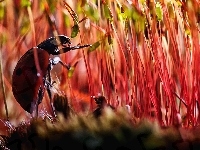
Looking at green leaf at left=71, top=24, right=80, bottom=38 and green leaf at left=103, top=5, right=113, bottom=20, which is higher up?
green leaf at left=103, top=5, right=113, bottom=20

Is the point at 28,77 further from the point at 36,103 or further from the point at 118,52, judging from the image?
the point at 118,52

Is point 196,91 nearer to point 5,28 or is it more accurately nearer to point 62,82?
point 62,82

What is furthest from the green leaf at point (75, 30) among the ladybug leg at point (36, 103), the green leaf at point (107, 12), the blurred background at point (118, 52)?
the ladybug leg at point (36, 103)

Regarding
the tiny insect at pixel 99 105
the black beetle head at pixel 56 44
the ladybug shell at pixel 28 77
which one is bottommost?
the tiny insect at pixel 99 105

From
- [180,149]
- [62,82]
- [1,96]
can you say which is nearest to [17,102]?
[1,96]

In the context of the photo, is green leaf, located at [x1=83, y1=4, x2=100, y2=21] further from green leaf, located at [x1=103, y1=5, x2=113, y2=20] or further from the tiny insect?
the tiny insect

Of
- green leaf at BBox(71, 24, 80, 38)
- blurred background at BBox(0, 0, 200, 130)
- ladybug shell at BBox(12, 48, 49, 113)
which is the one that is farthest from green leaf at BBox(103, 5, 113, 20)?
ladybug shell at BBox(12, 48, 49, 113)

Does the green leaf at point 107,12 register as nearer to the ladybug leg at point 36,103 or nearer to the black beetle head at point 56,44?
the black beetle head at point 56,44

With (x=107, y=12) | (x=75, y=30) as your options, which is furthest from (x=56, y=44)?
(x=107, y=12)
